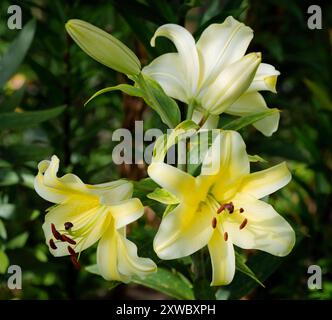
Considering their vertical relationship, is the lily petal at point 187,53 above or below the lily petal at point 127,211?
above

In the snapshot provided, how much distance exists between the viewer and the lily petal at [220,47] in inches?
32.8

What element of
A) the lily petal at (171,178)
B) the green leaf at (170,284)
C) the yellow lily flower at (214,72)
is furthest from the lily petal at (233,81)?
the green leaf at (170,284)

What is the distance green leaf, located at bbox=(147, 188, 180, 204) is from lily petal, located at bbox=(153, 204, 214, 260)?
16 millimetres

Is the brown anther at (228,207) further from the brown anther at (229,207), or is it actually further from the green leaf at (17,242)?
the green leaf at (17,242)

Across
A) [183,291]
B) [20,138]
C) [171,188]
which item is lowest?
[183,291]

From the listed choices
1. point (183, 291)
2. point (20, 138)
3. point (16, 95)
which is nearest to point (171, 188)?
point (183, 291)

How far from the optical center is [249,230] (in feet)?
2.64

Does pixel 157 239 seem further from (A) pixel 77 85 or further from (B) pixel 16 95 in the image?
(A) pixel 77 85

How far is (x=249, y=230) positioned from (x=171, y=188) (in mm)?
129

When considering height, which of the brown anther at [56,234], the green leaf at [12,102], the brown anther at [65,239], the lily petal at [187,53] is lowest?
the brown anther at [65,239]

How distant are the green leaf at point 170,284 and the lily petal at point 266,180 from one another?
0.89 ft
